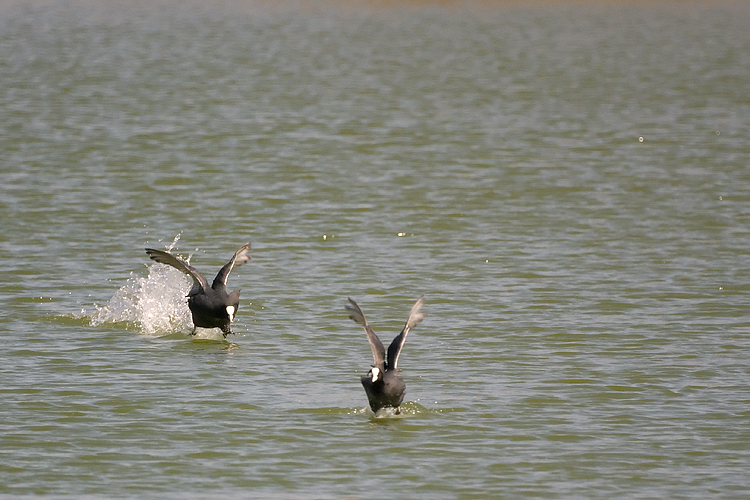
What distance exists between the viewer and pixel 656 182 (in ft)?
84.6

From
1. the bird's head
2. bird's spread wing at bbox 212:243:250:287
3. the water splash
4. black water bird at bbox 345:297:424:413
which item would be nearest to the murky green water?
the water splash

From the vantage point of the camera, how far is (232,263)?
15.6 meters

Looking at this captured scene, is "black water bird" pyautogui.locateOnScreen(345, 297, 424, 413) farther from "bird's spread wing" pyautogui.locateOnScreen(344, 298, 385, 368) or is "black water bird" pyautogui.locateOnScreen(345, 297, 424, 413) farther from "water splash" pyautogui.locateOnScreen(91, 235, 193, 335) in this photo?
"water splash" pyautogui.locateOnScreen(91, 235, 193, 335)

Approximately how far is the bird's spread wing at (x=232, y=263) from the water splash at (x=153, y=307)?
4.13 feet

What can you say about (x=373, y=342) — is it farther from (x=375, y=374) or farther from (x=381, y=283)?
(x=381, y=283)

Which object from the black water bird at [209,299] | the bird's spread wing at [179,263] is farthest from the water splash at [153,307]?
the bird's spread wing at [179,263]

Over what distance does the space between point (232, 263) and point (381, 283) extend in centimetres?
337

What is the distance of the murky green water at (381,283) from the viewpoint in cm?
1189

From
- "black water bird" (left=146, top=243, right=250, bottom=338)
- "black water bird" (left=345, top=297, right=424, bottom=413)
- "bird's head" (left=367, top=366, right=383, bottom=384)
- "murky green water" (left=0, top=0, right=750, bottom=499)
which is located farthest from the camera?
"black water bird" (left=146, top=243, right=250, bottom=338)

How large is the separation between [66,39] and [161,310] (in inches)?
1584

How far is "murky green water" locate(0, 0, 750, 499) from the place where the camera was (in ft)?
39.0

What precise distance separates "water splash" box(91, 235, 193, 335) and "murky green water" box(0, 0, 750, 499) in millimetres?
40

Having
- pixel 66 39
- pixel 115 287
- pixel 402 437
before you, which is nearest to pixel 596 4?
pixel 66 39

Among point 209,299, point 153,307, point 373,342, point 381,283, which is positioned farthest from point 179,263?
point 381,283
